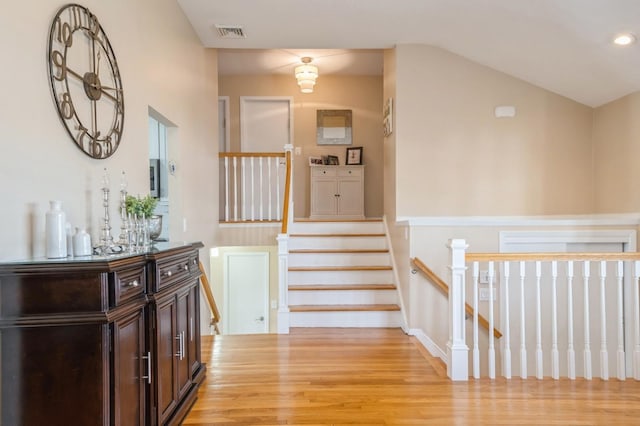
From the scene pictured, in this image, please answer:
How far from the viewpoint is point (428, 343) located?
158 inches

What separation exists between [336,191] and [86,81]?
5311 millimetres

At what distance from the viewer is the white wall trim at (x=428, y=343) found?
12.5 ft

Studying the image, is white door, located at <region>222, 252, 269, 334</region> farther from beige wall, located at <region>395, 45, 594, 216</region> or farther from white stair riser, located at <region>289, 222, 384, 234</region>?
beige wall, located at <region>395, 45, 594, 216</region>

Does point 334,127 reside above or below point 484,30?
below

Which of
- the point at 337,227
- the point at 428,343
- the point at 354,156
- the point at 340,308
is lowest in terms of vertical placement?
the point at 428,343

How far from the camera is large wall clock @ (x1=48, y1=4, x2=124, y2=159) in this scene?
206 centimetres

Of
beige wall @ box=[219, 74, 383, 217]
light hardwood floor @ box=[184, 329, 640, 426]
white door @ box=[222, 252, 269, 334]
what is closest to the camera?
light hardwood floor @ box=[184, 329, 640, 426]

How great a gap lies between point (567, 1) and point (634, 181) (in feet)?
6.84

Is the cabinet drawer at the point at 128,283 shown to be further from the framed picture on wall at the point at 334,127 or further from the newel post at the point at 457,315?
the framed picture on wall at the point at 334,127

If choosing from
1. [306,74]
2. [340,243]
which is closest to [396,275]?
[340,243]

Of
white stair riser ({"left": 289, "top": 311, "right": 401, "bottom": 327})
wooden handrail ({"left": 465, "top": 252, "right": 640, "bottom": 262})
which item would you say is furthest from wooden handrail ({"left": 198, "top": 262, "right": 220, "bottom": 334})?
wooden handrail ({"left": 465, "top": 252, "right": 640, "bottom": 262})

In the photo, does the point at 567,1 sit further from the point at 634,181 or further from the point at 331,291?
the point at 331,291

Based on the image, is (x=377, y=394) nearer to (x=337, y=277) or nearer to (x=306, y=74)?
(x=337, y=277)

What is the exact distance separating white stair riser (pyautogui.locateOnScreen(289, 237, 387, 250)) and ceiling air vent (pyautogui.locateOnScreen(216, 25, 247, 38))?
8.62 ft
